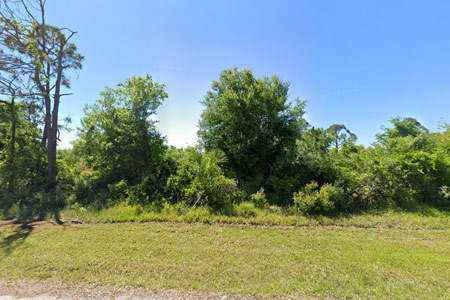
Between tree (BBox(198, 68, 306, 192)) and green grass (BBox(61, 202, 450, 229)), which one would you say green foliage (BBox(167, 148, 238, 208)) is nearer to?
green grass (BBox(61, 202, 450, 229))

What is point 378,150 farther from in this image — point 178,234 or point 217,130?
point 178,234

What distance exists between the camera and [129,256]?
3787 mm

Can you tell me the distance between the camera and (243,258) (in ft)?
12.4

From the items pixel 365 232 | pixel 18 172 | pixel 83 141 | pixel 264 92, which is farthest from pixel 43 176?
pixel 365 232

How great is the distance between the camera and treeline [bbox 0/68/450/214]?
6.93m

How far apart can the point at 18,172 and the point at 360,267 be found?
14.8 meters

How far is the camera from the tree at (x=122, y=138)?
326 inches

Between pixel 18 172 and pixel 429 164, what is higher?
pixel 429 164

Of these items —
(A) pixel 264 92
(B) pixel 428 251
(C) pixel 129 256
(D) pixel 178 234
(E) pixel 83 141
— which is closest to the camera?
(C) pixel 129 256

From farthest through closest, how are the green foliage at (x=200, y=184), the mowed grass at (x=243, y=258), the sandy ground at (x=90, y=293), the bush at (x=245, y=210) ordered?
the green foliage at (x=200, y=184) → the bush at (x=245, y=210) → the mowed grass at (x=243, y=258) → the sandy ground at (x=90, y=293)

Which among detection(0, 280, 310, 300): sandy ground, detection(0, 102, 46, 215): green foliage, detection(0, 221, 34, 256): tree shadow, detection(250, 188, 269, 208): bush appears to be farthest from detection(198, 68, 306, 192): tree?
detection(0, 102, 46, 215): green foliage

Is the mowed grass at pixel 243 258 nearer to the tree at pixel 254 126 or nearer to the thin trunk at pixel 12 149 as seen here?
the tree at pixel 254 126

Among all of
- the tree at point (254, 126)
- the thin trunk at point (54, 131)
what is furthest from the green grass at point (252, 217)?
the thin trunk at point (54, 131)

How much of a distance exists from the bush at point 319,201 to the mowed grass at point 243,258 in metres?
0.88
